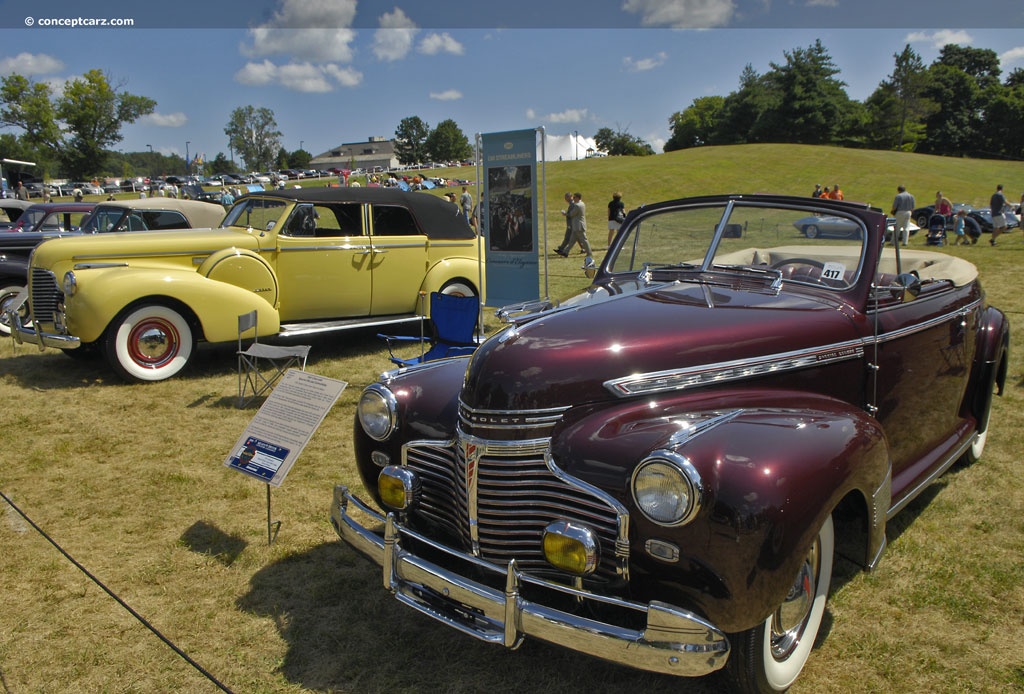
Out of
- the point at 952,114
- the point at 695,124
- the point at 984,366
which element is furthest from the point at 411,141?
the point at 984,366

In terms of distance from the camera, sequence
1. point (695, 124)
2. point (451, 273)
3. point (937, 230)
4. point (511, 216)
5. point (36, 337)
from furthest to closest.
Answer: point (695, 124) → point (937, 230) → point (451, 273) → point (511, 216) → point (36, 337)

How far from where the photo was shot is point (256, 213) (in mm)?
8414

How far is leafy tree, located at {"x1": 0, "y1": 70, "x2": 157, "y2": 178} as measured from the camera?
60.6 m

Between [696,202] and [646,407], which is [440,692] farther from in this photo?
[696,202]

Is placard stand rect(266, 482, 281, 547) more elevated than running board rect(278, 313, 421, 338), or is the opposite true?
running board rect(278, 313, 421, 338)

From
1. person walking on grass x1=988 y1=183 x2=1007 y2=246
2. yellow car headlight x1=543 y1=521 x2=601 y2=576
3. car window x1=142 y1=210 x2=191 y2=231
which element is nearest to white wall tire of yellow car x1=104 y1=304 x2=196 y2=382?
car window x1=142 y1=210 x2=191 y2=231

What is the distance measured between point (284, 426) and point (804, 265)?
2866 millimetres

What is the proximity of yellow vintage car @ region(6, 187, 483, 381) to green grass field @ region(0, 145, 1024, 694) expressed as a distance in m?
Result: 1.00

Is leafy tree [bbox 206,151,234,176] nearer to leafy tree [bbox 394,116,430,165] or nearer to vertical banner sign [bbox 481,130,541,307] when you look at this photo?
leafy tree [bbox 394,116,430,165]

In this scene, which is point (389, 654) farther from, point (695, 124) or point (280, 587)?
point (695, 124)

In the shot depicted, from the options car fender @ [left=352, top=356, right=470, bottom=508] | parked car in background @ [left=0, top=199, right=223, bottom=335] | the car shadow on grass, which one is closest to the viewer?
the car shadow on grass

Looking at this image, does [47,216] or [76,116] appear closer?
[47,216]

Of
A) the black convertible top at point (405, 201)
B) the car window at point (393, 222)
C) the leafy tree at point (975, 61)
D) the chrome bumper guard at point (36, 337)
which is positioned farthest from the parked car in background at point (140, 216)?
the leafy tree at point (975, 61)

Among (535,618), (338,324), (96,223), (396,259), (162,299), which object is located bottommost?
(535,618)
